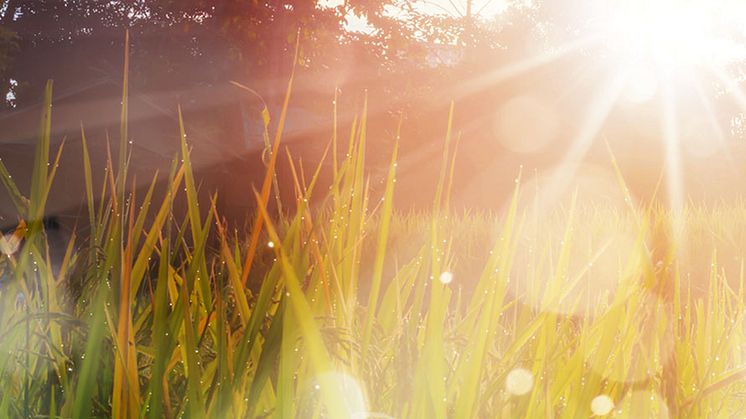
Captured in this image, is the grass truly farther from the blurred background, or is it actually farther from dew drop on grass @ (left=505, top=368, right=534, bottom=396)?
the blurred background

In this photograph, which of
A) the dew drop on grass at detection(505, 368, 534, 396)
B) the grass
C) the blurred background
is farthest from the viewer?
the blurred background

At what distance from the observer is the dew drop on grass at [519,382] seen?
1.18 m

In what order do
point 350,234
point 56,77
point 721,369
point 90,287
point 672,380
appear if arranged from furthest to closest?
point 56,77
point 721,369
point 90,287
point 350,234
point 672,380

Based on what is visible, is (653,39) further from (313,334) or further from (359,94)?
(313,334)

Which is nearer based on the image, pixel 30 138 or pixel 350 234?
pixel 350 234

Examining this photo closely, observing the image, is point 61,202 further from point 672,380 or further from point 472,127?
point 672,380

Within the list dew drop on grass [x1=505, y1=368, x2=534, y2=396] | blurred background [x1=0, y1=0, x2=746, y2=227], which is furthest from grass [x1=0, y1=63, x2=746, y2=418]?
blurred background [x1=0, y1=0, x2=746, y2=227]

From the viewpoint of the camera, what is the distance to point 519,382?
1.20m

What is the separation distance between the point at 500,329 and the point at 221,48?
2498 centimetres

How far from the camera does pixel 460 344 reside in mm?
1344

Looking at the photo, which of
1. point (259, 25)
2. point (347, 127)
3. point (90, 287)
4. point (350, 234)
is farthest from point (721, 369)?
point (347, 127)

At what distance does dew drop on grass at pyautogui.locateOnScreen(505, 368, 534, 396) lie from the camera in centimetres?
118

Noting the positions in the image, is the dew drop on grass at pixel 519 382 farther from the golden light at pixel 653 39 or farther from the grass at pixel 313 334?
the golden light at pixel 653 39

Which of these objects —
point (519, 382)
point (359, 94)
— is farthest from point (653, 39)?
point (519, 382)
